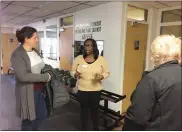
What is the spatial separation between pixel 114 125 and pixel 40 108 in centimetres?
120

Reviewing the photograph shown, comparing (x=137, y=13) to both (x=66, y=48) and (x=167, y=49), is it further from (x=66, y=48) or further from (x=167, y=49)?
(x=167, y=49)

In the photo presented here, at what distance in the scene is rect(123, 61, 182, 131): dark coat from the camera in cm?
94

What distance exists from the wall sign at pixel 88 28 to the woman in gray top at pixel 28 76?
1.89 meters

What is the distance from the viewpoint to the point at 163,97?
37.0 inches

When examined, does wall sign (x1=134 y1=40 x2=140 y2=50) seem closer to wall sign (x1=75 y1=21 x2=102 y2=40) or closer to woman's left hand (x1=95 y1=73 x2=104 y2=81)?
wall sign (x1=75 y1=21 x2=102 y2=40)

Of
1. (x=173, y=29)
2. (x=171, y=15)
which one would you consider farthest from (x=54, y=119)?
(x=171, y=15)

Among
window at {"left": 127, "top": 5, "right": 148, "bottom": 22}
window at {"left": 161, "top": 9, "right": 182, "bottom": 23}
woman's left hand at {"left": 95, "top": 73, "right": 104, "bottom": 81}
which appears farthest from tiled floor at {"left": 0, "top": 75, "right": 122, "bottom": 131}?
window at {"left": 161, "top": 9, "right": 182, "bottom": 23}

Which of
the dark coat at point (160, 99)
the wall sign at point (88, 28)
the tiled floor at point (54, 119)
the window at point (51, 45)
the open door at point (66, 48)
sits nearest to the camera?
the dark coat at point (160, 99)

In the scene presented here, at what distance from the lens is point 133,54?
10.4ft

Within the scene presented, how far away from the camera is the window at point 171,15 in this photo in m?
3.04

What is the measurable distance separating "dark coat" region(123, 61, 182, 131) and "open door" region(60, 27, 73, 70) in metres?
3.33

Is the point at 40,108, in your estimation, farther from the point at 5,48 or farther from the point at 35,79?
the point at 5,48

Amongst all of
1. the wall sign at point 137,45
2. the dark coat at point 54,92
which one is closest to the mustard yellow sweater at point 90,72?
the dark coat at point 54,92

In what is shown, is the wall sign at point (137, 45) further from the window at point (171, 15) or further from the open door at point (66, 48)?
the open door at point (66, 48)
